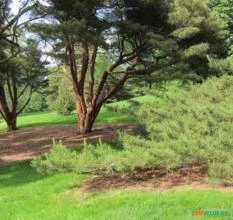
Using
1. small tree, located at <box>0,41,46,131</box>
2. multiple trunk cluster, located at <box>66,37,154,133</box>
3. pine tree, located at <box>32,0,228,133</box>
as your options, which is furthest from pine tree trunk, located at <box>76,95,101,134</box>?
small tree, located at <box>0,41,46,131</box>

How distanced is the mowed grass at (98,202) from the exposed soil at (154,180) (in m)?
0.31

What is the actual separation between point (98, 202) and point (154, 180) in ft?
4.62

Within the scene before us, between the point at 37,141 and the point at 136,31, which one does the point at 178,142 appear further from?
the point at 37,141

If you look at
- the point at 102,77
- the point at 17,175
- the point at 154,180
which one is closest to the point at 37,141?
the point at 102,77

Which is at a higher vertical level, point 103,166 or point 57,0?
point 57,0

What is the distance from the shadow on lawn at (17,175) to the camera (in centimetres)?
970

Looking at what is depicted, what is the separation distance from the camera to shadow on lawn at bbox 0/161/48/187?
382 inches

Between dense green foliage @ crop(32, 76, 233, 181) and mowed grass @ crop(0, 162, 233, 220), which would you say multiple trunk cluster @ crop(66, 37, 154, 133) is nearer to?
mowed grass @ crop(0, 162, 233, 220)

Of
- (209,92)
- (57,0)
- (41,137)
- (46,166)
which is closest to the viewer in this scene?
(46,166)

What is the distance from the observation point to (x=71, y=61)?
14.9m

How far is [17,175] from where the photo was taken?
408 inches

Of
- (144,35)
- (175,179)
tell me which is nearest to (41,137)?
(144,35)

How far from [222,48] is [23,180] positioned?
8.43 metres

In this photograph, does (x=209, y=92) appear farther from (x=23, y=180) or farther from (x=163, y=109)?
(x=23, y=180)
